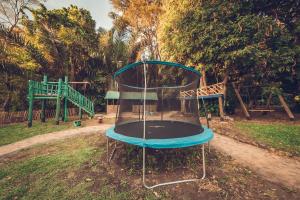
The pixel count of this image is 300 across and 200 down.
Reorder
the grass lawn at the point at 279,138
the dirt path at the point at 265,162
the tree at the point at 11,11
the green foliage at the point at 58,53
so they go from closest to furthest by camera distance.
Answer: the dirt path at the point at 265,162
the grass lawn at the point at 279,138
the green foliage at the point at 58,53
the tree at the point at 11,11

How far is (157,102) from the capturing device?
6289mm

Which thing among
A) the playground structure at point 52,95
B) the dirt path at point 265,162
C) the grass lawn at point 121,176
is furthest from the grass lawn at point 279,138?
the playground structure at point 52,95

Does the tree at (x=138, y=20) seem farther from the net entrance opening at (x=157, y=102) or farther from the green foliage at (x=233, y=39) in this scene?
the net entrance opening at (x=157, y=102)

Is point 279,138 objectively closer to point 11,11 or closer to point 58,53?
point 58,53

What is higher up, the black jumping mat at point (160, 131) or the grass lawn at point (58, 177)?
the black jumping mat at point (160, 131)

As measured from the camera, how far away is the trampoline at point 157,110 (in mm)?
2965

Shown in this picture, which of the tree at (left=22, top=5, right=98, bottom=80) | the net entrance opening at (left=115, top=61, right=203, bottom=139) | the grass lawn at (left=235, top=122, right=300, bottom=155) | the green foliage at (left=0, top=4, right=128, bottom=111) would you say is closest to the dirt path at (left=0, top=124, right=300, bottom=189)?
the grass lawn at (left=235, top=122, right=300, bottom=155)

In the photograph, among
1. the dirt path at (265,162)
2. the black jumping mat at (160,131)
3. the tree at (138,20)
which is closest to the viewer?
the dirt path at (265,162)

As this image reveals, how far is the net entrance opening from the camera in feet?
11.4

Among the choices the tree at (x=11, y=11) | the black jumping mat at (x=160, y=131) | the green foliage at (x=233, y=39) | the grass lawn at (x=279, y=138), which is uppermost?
the tree at (x=11, y=11)

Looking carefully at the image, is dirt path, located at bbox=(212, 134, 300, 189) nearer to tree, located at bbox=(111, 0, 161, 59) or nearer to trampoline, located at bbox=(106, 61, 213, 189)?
trampoline, located at bbox=(106, 61, 213, 189)

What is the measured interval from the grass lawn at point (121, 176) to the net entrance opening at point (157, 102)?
66 centimetres

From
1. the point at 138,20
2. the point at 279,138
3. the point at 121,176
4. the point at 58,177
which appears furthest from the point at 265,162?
the point at 138,20

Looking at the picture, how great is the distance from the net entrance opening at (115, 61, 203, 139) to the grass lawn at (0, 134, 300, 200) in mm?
657
